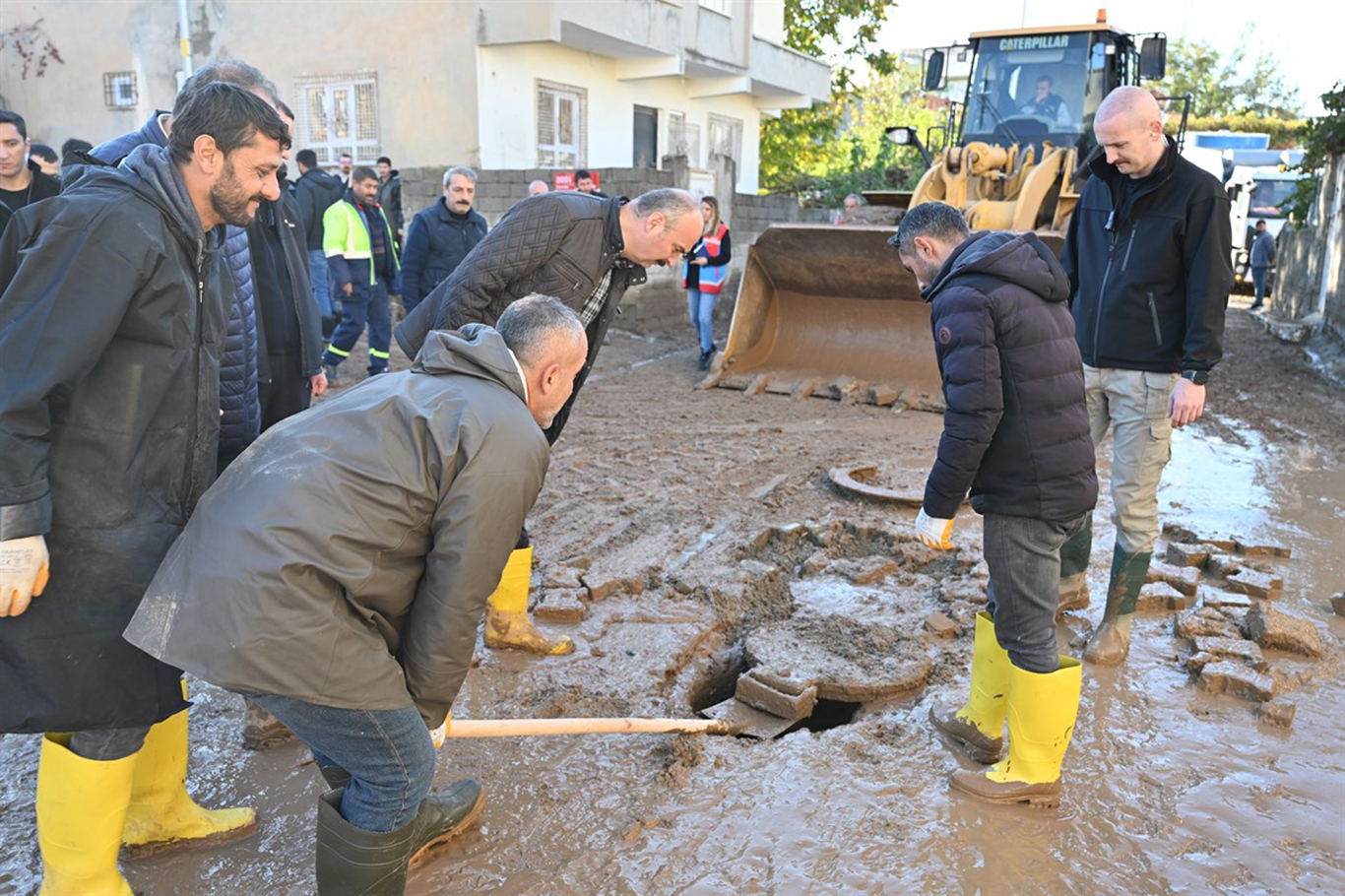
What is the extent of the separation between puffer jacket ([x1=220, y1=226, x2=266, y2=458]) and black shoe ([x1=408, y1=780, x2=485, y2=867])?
1252mm

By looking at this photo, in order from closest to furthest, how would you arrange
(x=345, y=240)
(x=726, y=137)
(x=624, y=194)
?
1. (x=345, y=240)
2. (x=624, y=194)
3. (x=726, y=137)

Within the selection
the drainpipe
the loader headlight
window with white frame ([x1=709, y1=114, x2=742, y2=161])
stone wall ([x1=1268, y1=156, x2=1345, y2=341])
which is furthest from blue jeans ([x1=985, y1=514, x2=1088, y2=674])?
window with white frame ([x1=709, y1=114, x2=742, y2=161])

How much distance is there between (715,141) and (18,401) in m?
18.9

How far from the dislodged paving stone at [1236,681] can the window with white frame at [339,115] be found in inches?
543

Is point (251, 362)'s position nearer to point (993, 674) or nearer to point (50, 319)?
point (50, 319)

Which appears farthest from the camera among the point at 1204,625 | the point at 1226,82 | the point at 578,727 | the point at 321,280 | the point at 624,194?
the point at 1226,82

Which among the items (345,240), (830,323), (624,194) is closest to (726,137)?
(624,194)

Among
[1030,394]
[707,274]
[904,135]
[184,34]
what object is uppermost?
[184,34]

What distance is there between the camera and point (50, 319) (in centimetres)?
201

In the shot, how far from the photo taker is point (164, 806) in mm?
2727

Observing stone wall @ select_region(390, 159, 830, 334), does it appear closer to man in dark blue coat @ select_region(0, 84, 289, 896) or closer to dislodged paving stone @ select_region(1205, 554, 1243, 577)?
dislodged paving stone @ select_region(1205, 554, 1243, 577)

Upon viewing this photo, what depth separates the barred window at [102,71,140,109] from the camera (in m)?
16.3

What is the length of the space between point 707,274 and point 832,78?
52.8 feet

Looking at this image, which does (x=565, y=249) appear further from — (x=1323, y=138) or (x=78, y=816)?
(x=1323, y=138)
